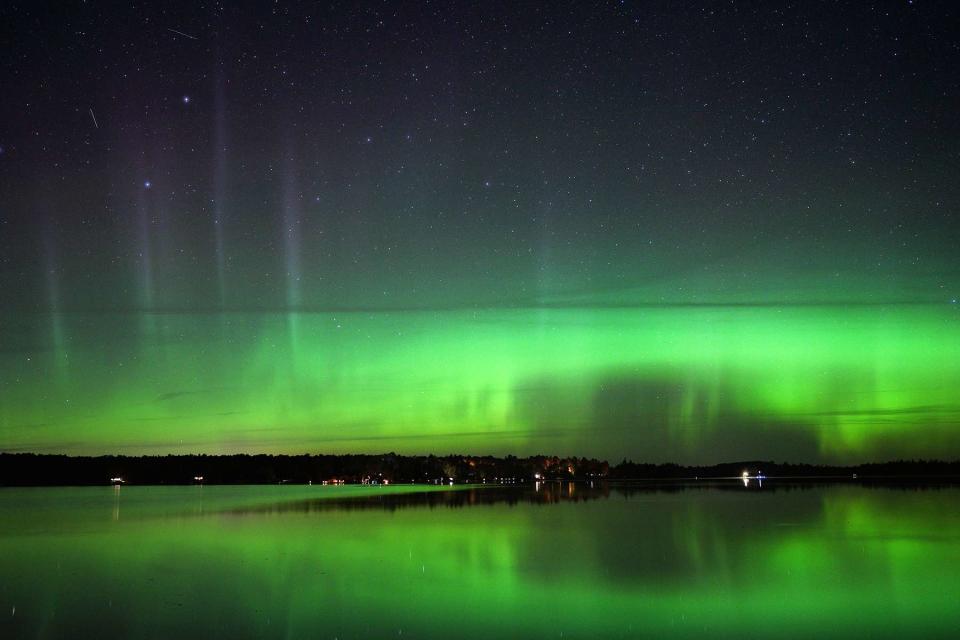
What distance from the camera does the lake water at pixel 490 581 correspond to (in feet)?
52.8

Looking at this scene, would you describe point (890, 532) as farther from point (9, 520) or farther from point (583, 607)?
point (9, 520)

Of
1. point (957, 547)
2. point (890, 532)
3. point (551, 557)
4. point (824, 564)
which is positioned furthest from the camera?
point (890, 532)

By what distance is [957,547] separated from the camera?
2877 cm

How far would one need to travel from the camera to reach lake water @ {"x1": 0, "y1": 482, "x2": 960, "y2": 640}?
1609 cm

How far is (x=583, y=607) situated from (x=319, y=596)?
18.9ft

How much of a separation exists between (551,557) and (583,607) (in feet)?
28.5

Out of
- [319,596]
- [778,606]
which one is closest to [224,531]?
[319,596]

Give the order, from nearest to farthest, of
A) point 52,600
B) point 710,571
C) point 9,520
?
point 52,600
point 710,571
point 9,520

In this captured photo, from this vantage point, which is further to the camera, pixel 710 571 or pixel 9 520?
pixel 9 520

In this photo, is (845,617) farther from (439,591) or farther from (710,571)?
(439,591)

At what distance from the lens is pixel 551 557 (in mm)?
26375

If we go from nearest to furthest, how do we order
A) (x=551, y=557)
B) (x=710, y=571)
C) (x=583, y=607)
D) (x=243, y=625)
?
(x=243, y=625) < (x=583, y=607) < (x=710, y=571) < (x=551, y=557)

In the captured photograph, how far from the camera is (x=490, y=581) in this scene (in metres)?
21.7

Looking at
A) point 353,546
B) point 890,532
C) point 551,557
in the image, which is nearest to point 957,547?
point 890,532
